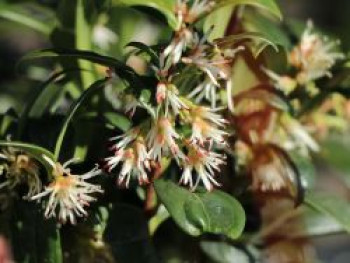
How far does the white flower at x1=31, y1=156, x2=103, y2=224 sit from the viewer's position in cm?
93

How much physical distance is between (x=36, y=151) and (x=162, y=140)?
115 millimetres

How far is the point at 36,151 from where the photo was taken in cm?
91

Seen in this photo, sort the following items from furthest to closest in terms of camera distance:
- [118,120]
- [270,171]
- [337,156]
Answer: [337,156] → [270,171] → [118,120]

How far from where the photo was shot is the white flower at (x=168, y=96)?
2.89ft

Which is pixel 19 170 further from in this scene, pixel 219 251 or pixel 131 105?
pixel 219 251

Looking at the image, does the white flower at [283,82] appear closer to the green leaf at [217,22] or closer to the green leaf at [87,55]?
the green leaf at [217,22]

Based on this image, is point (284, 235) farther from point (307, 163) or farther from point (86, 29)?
point (86, 29)

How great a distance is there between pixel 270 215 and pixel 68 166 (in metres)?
0.31

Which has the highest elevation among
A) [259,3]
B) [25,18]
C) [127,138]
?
[25,18]

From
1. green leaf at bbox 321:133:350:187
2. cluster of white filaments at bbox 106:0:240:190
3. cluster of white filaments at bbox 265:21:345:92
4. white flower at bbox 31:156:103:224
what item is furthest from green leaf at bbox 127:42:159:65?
green leaf at bbox 321:133:350:187

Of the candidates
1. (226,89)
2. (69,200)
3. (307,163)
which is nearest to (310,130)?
(307,163)

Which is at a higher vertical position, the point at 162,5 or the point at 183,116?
the point at 162,5

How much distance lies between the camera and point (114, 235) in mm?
1030

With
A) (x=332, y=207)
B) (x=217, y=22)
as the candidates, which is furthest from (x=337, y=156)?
(x=217, y=22)
